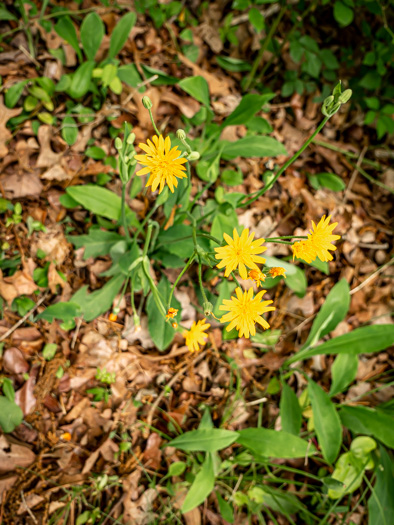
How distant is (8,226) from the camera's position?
211cm

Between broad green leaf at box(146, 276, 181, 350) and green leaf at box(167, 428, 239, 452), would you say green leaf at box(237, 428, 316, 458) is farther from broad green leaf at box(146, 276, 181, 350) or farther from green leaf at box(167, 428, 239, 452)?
broad green leaf at box(146, 276, 181, 350)

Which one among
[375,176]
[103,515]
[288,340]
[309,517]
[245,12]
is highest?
[245,12]

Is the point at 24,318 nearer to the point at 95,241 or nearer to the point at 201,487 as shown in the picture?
the point at 95,241

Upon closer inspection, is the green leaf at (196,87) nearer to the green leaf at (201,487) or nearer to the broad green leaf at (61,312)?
the broad green leaf at (61,312)

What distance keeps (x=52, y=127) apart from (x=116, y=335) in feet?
4.24

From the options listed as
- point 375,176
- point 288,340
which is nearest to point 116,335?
point 288,340

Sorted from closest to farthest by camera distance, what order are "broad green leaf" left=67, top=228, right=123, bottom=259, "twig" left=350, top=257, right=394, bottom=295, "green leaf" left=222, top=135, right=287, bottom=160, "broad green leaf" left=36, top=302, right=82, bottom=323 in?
"broad green leaf" left=36, top=302, right=82, bottom=323 → "broad green leaf" left=67, top=228, right=123, bottom=259 → "green leaf" left=222, top=135, right=287, bottom=160 → "twig" left=350, top=257, right=394, bottom=295

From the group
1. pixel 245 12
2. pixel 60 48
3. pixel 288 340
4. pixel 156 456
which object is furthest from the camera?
pixel 245 12

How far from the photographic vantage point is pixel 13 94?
215 cm

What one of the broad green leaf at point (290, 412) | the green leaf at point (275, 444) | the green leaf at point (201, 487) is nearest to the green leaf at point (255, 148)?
the broad green leaf at point (290, 412)

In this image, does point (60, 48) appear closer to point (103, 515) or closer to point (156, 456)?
point (156, 456)

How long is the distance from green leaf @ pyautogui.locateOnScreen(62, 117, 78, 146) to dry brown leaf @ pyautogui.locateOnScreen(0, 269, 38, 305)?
807 mm

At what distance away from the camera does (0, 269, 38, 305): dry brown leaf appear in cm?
203

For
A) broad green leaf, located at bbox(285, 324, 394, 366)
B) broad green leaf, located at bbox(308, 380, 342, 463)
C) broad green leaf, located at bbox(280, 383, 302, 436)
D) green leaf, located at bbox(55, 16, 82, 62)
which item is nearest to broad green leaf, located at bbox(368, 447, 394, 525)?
broad green leaf, located at bbox(308, 380, 342, 463)
